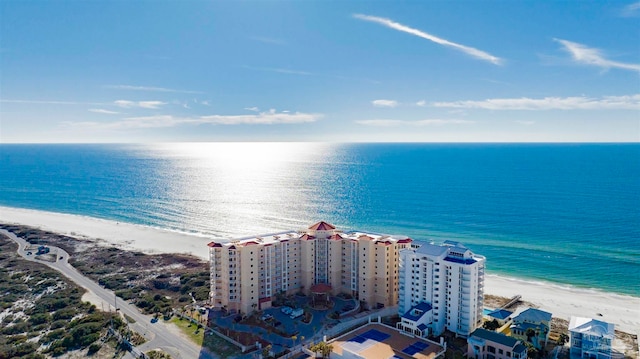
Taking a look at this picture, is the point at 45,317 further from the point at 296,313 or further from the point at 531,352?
the point at 531,352

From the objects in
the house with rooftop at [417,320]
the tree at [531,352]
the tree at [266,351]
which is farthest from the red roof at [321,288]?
the tree at [531,352]

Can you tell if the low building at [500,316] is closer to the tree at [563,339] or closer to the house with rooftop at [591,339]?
the tree at [563,339]

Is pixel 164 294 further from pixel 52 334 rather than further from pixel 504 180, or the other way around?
pixel 504 180

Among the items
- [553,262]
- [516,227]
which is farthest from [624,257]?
[516,227]

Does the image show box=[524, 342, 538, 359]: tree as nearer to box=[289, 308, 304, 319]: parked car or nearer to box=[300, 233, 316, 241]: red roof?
box=[289, 308, 304, 319]: parked car

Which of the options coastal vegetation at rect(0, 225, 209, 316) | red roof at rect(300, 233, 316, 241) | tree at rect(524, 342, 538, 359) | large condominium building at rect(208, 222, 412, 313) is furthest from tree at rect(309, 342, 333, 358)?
coastal vegetation at rect(0, 225, 209, 316)

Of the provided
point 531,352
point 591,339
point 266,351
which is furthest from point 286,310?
point 591,339
